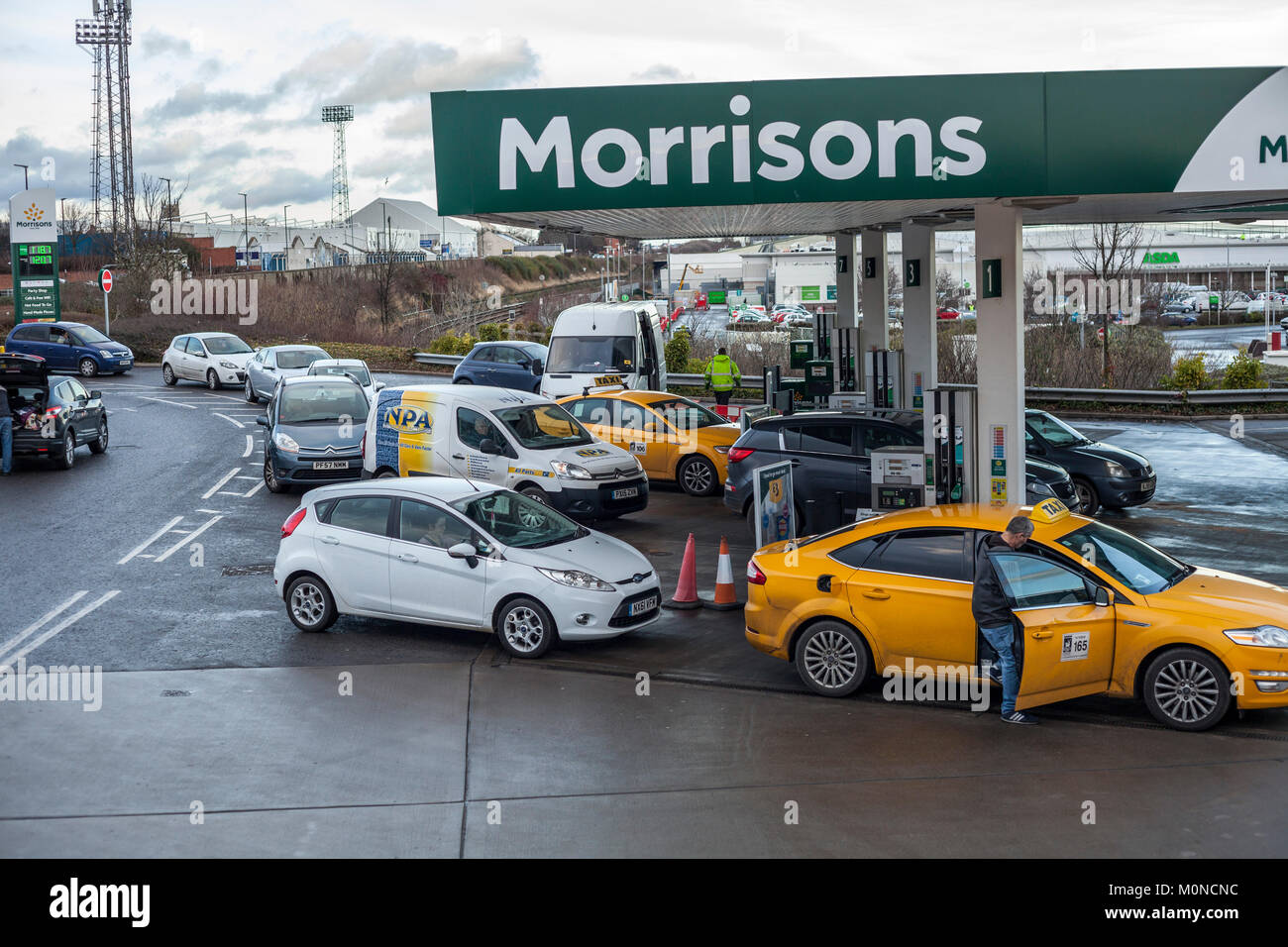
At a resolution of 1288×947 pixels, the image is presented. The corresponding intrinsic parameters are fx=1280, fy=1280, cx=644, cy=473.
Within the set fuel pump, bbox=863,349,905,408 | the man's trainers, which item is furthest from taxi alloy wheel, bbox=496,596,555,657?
fuel pump, bbox=863,349,905,408

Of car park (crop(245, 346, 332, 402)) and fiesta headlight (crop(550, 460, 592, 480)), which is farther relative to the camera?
car park (crop(245, 346, 332, 402))

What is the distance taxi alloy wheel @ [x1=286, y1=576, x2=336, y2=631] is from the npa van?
509 centimetres

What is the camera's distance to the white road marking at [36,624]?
474 inches

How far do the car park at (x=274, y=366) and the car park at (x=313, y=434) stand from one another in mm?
11478

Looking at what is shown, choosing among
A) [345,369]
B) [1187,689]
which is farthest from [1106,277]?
[1187,689]

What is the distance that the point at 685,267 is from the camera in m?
108

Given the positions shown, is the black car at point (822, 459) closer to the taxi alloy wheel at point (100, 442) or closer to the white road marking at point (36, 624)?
the white road marking at point (36, 624)

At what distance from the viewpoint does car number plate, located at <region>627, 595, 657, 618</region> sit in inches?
461

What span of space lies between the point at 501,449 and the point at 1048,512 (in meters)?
9.17

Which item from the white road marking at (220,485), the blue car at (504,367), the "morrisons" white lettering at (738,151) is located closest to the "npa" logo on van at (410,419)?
the white road marking at (220,485)

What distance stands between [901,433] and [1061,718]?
23.8ft

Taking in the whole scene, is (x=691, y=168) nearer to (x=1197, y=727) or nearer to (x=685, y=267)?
(x=1197, y=727)

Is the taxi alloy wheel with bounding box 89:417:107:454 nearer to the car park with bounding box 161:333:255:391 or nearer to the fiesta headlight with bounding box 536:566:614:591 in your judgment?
the car park with bounding box 161:333:255:391

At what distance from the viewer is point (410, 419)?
18188 millimetres
